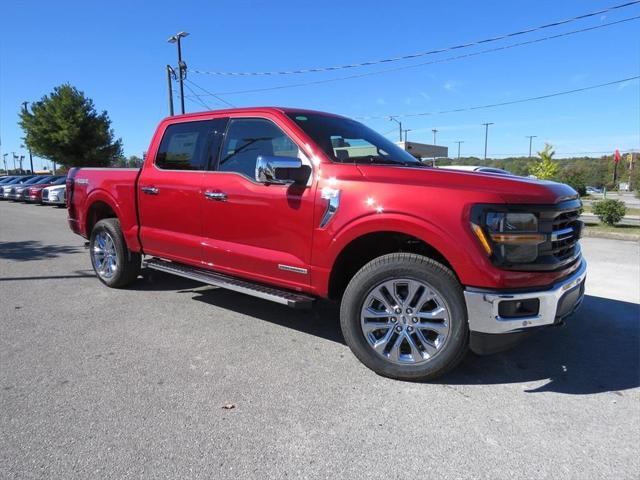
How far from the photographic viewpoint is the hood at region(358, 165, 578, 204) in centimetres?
313

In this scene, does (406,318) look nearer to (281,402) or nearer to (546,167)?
(281,402)

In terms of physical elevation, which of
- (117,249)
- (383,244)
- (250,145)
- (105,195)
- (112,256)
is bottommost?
(112,256)

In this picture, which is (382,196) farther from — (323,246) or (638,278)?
(638,278)

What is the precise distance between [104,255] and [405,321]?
13.9 feet

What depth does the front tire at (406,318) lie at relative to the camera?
129 inches

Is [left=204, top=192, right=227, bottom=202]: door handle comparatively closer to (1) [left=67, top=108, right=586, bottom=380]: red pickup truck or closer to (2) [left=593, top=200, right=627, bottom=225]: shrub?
(1) [left=67, top=108, right=586, bottom=380]: red pickup truck

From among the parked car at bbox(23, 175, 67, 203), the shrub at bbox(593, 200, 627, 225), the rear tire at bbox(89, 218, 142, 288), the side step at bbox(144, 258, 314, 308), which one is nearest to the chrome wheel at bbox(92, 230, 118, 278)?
the rear tire at bbox(89, 218, 142, 288)

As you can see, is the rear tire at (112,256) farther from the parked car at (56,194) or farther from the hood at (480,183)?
the parked car at (56,194)

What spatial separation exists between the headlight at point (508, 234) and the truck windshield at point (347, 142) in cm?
126

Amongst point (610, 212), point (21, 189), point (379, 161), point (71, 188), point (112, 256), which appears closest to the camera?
point (379, 161)

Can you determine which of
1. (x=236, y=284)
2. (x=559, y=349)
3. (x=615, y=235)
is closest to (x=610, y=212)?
(x=615, y=235)

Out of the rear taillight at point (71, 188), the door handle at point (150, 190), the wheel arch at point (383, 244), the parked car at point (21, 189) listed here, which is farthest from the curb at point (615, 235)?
the parked car at point (21, 189)

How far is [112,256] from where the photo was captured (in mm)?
5984

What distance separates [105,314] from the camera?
495 centimetres
